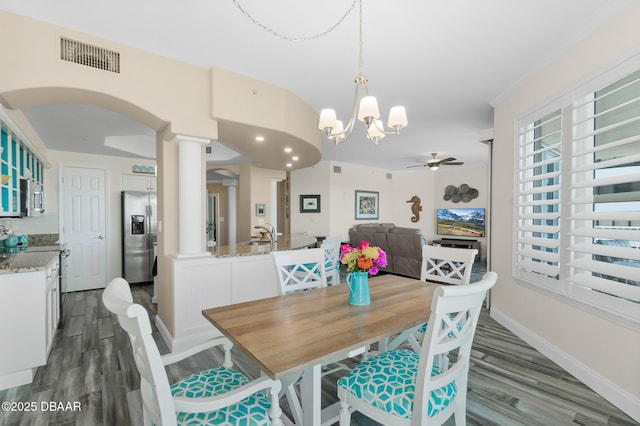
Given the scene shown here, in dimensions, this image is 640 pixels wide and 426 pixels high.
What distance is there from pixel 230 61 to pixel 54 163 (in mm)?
4298

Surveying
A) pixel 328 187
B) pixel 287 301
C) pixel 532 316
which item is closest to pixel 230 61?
pixel 287 301

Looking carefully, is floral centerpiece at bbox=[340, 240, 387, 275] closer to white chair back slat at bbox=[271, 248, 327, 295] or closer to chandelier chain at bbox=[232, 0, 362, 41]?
white chair back slat at bbox=[271, 248, 327, 295]

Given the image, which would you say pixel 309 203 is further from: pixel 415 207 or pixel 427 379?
pixel 427 379

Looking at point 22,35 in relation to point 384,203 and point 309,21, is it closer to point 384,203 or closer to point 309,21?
point 309,21

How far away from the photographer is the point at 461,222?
27.2 ft

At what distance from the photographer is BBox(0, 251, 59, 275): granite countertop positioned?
2248 millimetres

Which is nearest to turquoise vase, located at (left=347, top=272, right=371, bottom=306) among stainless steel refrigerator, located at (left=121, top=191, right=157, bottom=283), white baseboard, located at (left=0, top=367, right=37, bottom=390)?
white baseboard, located at (left=0, top=367, right=37, bottom=390)

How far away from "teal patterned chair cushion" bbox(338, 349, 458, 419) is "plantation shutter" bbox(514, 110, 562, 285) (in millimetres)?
1872

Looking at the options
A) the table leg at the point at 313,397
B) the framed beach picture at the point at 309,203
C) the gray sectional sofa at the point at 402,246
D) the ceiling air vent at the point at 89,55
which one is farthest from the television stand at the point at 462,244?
the ceiling air vent at the point at 89,55

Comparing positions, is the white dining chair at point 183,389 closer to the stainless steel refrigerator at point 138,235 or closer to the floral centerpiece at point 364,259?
the floral centerpiece at point 364,259

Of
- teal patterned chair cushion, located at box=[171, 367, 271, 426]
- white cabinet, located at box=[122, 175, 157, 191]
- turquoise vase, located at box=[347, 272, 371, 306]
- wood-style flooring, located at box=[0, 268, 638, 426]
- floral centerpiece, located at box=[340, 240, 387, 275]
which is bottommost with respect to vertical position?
wood-style flooring, located at box=[0, 268, 638, 426]

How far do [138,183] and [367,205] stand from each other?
5.49 meters

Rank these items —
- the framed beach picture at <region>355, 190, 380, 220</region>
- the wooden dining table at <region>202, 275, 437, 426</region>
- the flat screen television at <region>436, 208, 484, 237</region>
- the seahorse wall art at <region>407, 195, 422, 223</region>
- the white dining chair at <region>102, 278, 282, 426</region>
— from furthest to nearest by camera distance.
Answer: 1. the seahorse wall art at <region>407, 195, 422, 223</region>
2. the framed beach picture at <region>355, 190, 380, 220</region>
3. the flat screen television at <region>436, 208, 484, 237</region>
4. the wooden dining table at <region>202, 275, 437, 426</region>
5. the white dining chair at <region>102, 278, 282, 426</region>

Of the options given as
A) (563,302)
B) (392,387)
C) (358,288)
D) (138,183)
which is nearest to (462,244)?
(563,302)
